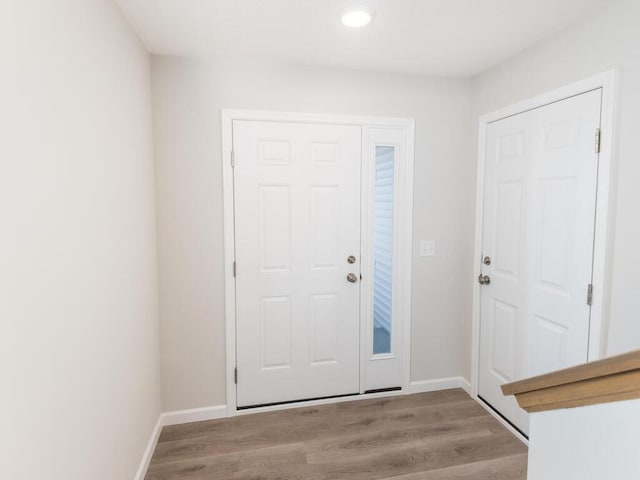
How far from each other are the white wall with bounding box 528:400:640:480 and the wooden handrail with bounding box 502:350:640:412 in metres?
0.03

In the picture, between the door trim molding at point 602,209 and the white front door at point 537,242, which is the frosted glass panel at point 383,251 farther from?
the door trim molding at point 602,209

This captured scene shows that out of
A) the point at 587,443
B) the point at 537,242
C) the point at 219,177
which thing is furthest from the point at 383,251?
the point at 587,443

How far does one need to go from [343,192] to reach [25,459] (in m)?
2.13

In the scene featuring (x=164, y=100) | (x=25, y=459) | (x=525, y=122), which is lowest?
(x=25, y=459)

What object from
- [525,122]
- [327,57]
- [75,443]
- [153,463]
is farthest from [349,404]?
[327,57]

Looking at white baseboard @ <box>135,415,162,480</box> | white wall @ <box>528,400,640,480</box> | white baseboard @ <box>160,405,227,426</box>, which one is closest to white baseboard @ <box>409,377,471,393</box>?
white baseboard @ <box>160,405,227,426</box>

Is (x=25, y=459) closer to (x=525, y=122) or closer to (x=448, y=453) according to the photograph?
(x=448, y=453)

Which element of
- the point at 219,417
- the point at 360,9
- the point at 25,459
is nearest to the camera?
the point at 25,459

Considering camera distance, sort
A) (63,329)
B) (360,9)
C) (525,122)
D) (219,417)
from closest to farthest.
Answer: (63,329) → (360,9) → (525,122) → (219,417)

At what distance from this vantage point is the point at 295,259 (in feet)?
8.61

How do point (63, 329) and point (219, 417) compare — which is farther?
point (219, 417)

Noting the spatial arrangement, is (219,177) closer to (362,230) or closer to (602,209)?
(362,230)

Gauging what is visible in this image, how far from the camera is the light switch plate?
2830mm

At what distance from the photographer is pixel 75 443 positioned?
129 cm
